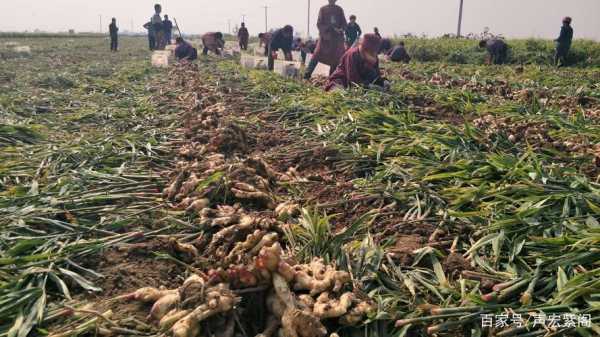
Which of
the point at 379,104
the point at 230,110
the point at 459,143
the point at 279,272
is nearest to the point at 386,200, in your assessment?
the point at 459,143

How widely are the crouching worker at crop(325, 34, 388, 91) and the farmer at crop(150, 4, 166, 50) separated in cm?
1278

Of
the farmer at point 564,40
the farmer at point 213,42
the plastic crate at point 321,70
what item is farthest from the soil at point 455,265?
the farmer at point 213,42

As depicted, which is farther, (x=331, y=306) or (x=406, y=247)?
(x=406, y=247)

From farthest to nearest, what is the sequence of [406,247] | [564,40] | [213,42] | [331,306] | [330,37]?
[213,42], [564,40], [330,37], [406,247], [331,306]

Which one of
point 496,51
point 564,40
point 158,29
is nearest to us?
point 564,40

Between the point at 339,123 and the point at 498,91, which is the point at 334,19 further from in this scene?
the point at 339,123

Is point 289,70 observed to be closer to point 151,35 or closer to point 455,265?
point 455,265

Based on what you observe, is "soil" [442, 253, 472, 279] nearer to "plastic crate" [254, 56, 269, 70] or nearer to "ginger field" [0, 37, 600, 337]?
"ginger field" [0, 37, 600, 337]

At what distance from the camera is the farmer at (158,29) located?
701 inches

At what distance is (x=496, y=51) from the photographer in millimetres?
14344

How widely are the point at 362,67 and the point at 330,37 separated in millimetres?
2324

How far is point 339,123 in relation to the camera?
482 cm

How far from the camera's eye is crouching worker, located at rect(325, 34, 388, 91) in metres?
6.96

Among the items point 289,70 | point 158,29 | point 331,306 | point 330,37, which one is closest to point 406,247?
point 331,306
